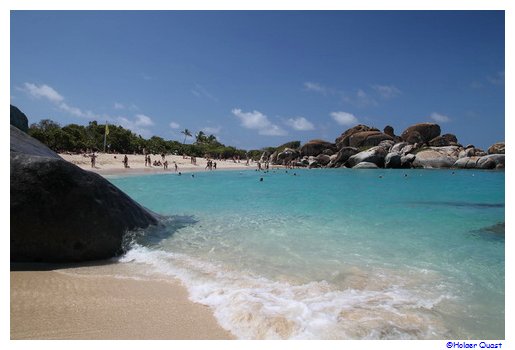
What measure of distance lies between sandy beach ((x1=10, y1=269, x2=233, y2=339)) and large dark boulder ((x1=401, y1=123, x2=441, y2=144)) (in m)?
72.1

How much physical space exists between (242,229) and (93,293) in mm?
4991

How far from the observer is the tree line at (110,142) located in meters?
47.3

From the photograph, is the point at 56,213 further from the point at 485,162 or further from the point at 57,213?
the point at 485,162

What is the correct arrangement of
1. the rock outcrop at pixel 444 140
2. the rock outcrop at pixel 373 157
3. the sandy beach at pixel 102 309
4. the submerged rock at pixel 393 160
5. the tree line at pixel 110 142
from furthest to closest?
the rock outcrop at pixel 444 140 < the rock outcrop at pixel 373 157 < the submerged rock at pixel 393 160 < the tree line at pixel 110 142 < the sandy beach at pixel 102 309

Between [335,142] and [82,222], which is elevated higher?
[335,142]

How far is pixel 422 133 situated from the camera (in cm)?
6788

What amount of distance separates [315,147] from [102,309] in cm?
7030

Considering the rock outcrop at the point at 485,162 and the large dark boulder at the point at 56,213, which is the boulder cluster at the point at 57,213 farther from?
the rock outcrop at the point at 485,162

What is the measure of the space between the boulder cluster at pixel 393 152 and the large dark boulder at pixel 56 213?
180 ft

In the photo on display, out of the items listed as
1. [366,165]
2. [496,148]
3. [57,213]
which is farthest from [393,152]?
[57,213]

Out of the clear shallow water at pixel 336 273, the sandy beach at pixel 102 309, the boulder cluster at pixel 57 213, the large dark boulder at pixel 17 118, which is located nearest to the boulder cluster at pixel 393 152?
the clear shallow water at pixel 336 273

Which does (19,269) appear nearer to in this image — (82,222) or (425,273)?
(82,222)
